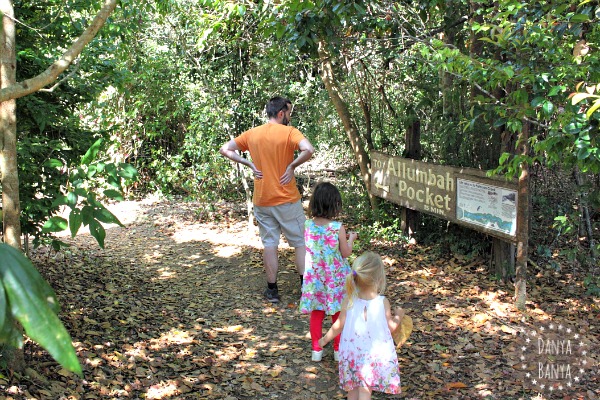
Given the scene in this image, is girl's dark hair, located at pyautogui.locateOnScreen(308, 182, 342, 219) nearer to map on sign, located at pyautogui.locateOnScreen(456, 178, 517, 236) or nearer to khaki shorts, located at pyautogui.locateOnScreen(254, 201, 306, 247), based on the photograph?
khaki shorts, located at pyautogui.locateOnScreen(254, 201, 306, 247)

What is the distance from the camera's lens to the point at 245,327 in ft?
16.6

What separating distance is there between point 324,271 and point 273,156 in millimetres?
1409

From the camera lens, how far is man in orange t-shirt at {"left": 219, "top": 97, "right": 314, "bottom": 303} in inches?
209

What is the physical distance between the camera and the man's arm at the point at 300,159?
17.1 ft

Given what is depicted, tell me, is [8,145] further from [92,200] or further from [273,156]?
[273,156]

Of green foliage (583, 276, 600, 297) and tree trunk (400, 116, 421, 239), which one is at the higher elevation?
tree trunk (400, 116, 421, 239)

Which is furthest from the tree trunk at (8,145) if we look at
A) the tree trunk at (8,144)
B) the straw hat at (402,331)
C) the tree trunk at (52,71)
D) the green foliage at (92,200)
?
the straw hat at (402,331)

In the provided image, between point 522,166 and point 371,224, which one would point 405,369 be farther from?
point 371,224

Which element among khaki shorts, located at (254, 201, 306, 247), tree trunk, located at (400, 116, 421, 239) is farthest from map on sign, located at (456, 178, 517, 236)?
khaki shorts, located at (254, 201, 306, 247)

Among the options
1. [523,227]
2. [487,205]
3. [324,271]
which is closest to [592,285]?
[523,227]

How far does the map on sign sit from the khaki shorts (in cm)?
176

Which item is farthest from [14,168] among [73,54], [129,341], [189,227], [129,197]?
[129,197]

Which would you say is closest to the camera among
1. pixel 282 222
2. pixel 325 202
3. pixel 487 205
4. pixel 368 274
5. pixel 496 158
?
pixel 368 274

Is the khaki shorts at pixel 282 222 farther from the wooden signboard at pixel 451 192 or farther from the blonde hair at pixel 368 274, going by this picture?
the blonde hair at pixel 368 274
